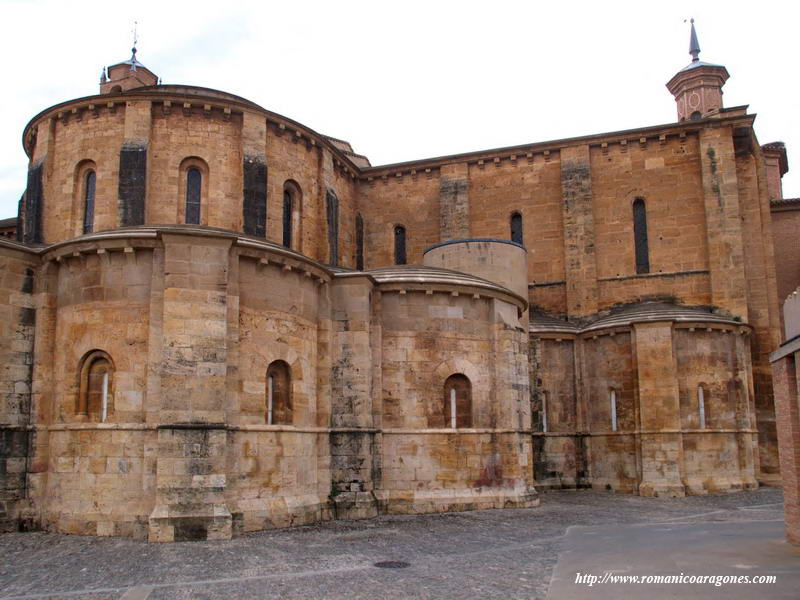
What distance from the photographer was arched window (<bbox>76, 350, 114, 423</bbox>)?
15.5m

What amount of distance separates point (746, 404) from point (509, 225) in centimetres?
1147

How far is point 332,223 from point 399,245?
655 cm

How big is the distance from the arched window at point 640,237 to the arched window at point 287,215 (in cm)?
1375

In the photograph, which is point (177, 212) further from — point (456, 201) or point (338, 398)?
point (456, 201)

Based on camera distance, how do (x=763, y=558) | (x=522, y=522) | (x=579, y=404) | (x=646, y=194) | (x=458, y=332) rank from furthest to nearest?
(x=646, y=194) → (x=579, y=404) → (x=458, y=332) → (x=522, y=522) → (x=763, y=558)

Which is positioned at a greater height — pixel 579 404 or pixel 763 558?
pixel 579 404

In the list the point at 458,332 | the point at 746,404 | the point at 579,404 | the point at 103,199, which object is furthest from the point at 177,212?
the point at 746,404

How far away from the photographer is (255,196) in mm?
23406

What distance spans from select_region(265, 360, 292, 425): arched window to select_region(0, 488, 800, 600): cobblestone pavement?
2.46 metres

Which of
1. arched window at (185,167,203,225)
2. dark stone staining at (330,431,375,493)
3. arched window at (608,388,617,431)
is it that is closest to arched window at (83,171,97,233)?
arched window at (185,167,203,225)

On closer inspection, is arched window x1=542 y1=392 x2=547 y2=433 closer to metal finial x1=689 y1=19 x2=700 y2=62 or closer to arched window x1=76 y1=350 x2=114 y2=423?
arched window x1=76 y1=350 x2=114 y2=423

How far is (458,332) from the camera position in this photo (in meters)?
20.2

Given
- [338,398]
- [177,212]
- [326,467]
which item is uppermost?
[177,212]

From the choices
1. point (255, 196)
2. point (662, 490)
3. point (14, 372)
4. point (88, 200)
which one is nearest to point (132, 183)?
point (88, 200)
